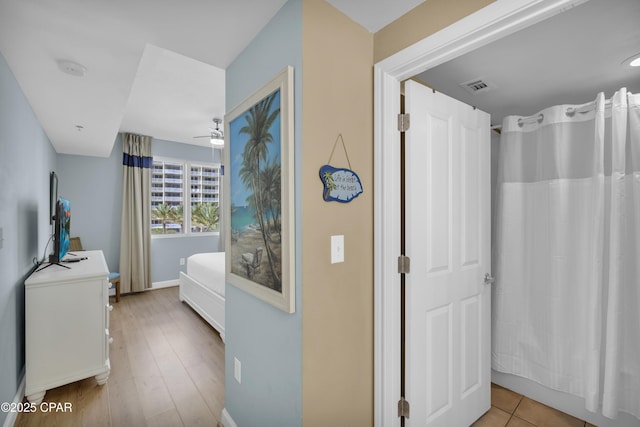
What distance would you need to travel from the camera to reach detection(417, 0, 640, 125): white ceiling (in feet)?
4.95

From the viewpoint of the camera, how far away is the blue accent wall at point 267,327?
1.25 m

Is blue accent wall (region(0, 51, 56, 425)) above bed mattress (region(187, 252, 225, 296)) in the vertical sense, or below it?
above

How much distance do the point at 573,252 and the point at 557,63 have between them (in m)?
1.28

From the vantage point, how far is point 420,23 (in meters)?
1.34

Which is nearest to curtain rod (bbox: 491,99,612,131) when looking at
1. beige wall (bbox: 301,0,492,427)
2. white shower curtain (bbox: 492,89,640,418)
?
white shower curtain (bbox: 492,89,640,418)

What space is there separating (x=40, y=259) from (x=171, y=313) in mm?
1531

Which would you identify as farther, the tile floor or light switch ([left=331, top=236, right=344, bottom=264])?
the tile floor

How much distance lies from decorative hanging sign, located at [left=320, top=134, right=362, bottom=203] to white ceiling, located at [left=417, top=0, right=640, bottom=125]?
1.12 metres

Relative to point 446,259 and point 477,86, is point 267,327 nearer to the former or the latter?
point 446,259

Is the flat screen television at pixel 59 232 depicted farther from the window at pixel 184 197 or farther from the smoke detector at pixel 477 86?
the smoke detector at pixel 477 86

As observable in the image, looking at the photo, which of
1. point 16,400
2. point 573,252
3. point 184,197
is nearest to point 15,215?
point 16,400

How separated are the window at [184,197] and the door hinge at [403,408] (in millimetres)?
4856

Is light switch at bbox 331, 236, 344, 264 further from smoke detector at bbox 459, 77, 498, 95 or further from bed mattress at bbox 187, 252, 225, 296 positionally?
bed mattress at bbox 187, 252, 225, 296
